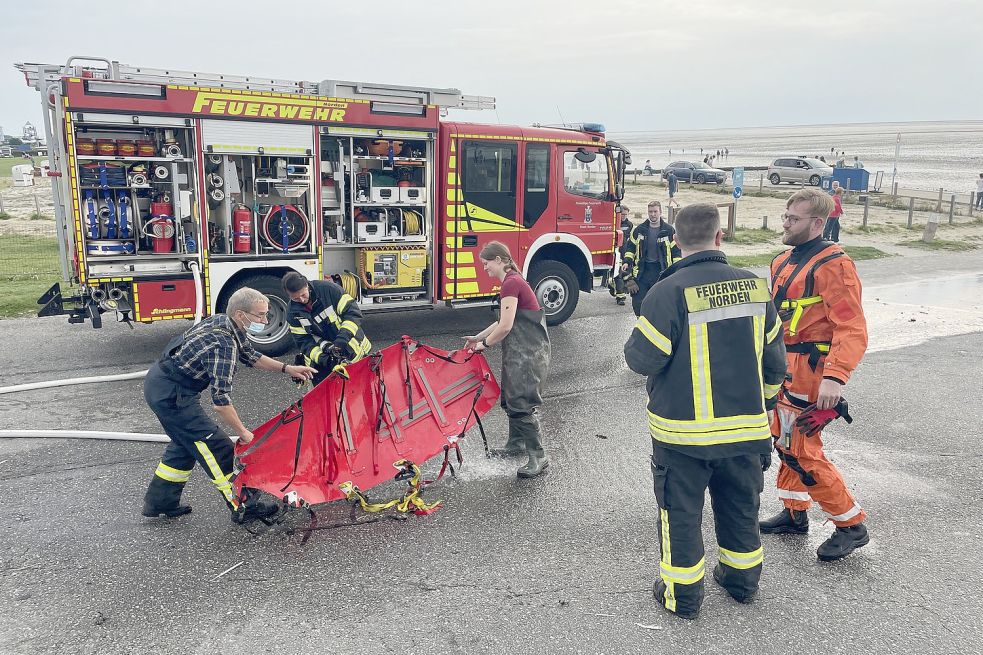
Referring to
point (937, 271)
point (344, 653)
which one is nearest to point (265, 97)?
point (344, 653)

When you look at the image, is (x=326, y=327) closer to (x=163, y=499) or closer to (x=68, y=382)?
(x=163, y=499)

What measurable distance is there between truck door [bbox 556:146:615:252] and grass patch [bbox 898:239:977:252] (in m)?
12.7

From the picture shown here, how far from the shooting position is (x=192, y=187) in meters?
8.02

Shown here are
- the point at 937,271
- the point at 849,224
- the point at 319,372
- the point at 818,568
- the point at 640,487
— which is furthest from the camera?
the point at 849,224

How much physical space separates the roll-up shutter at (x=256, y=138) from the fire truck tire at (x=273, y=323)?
55.2 inches

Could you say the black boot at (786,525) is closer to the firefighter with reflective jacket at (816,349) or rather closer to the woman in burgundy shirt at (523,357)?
the firefighter with reflective jacket at (816,349)

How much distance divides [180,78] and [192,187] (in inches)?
55.3

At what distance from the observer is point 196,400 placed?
4582mm

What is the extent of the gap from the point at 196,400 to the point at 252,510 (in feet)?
2.46

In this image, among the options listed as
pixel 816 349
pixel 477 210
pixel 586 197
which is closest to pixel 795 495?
pixel 816 349

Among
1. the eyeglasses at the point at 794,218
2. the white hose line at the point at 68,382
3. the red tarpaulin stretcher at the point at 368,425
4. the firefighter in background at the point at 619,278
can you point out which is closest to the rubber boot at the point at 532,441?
the red tarpaulin stretcher at the point at 368,425

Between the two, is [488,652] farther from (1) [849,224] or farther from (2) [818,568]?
(1) [849,224]

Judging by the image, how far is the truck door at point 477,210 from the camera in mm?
9320

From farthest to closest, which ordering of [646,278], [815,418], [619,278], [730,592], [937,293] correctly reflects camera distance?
1. [937,293]
2. [619,278]
3. [646,278]
4. [815,418]
5. [730,592]
